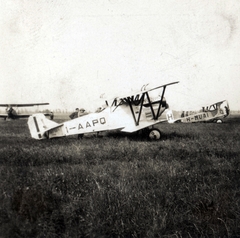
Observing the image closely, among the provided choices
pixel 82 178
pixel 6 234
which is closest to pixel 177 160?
pixel 82 178

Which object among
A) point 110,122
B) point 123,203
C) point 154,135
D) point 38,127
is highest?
point 38,127

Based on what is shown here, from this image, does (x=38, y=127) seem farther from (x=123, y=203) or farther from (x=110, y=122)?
(x=123, y=203)

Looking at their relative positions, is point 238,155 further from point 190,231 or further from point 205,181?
point 190,231

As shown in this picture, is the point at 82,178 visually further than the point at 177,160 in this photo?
No

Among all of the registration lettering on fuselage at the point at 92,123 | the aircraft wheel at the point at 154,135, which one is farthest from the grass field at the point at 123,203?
the registration lettering on fuselage at the point at 92,123

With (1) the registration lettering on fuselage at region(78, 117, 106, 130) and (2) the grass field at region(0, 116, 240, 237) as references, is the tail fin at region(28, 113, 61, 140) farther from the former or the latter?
(2) the grass field at region(0, 116, 240, 237)

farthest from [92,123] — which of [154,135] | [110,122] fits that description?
[154,135]

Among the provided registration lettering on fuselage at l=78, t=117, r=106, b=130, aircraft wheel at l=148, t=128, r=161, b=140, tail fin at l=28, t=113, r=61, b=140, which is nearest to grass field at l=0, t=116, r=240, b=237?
aircraft wheel at l=148, t=128, r=161, b=140

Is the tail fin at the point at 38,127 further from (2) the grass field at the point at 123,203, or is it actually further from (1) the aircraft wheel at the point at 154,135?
(2) the grass field at the point at 123,203

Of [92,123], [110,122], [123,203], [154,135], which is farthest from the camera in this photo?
[110,122]
